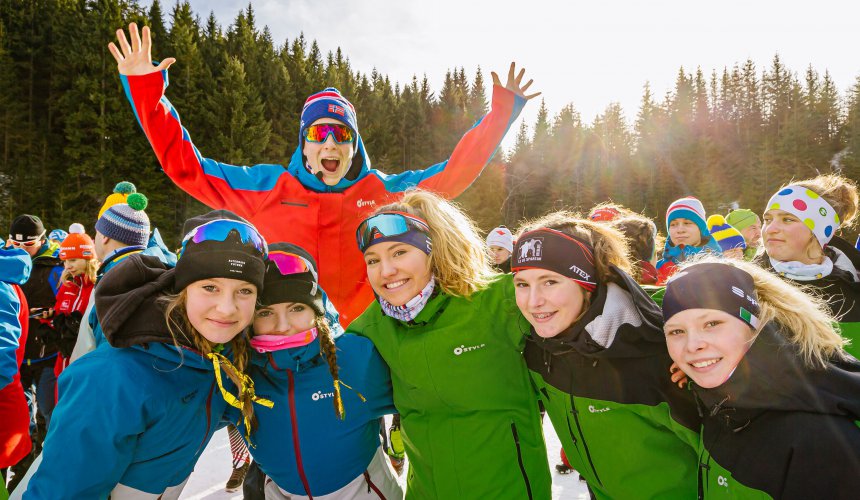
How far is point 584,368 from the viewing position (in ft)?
6.42

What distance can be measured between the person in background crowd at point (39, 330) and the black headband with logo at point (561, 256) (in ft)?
14.2

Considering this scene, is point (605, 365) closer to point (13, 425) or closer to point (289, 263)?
point (289, 263)

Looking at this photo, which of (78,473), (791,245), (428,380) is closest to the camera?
(78,473)

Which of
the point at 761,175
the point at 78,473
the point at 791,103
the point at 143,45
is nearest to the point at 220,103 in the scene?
the point at 143,45

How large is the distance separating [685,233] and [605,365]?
11.2ft

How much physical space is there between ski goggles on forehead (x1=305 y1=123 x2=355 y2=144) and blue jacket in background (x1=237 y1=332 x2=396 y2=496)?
1.70m

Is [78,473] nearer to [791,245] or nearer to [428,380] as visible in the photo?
[428,380]

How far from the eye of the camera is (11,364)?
8.80 feet

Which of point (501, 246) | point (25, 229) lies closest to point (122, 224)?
point (25, 229)

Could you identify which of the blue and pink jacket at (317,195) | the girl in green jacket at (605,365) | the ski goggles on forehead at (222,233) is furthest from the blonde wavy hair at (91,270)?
the girl in green jacket at (605,365)

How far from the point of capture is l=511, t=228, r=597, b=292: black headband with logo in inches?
78.6

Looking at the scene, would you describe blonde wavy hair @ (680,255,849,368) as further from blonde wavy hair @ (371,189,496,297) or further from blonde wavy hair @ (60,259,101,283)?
blonde wavy hair @ (60,259,101,283)

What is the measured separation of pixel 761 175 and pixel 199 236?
5035 centimetres

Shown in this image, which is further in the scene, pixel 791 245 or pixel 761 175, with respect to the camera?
pixel 761 175
